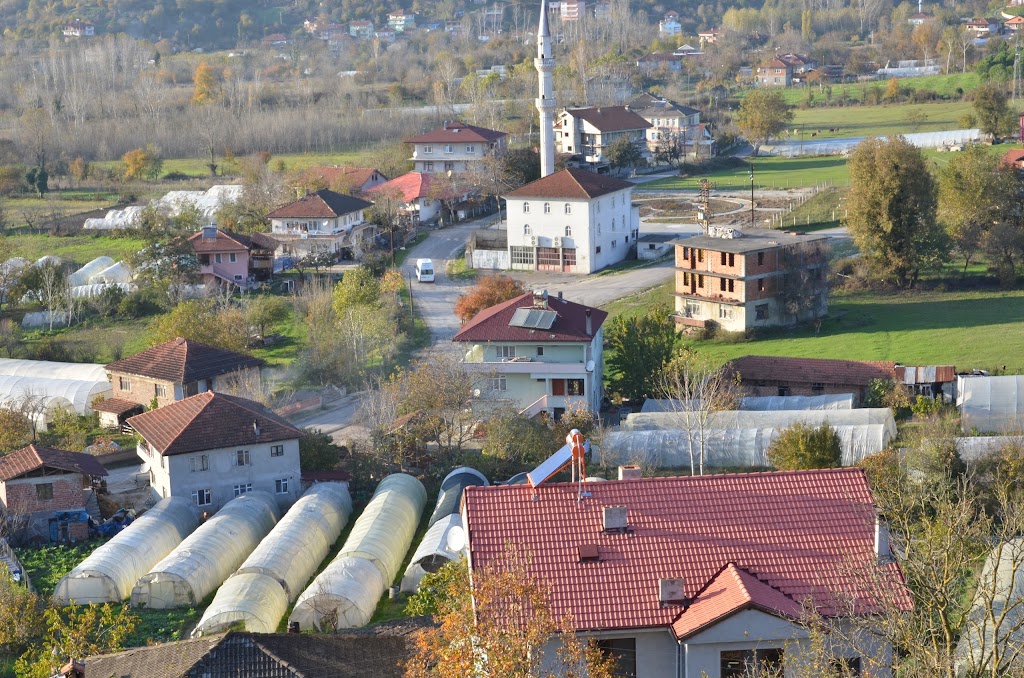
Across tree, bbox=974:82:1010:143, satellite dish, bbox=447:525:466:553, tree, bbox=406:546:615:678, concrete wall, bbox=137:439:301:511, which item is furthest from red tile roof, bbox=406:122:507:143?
tree, bbox=406:546:615:678

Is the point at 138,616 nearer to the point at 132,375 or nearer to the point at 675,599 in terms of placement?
the point at 675,599

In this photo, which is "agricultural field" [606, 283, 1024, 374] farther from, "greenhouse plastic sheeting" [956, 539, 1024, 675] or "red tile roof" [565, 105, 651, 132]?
"red tile roof" [565, 105, 651, 132]

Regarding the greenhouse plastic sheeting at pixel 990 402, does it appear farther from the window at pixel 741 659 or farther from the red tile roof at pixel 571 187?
the red tile roof at pixel 571 187

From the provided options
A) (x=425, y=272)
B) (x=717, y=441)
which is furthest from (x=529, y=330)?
(x=425, y=272)

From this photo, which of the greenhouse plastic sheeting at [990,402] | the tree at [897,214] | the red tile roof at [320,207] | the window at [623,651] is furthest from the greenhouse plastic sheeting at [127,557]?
the red tile roof at [320,207]

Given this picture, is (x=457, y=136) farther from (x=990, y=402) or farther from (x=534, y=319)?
(x=990, y=402)

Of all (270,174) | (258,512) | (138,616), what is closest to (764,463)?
(258,512)
